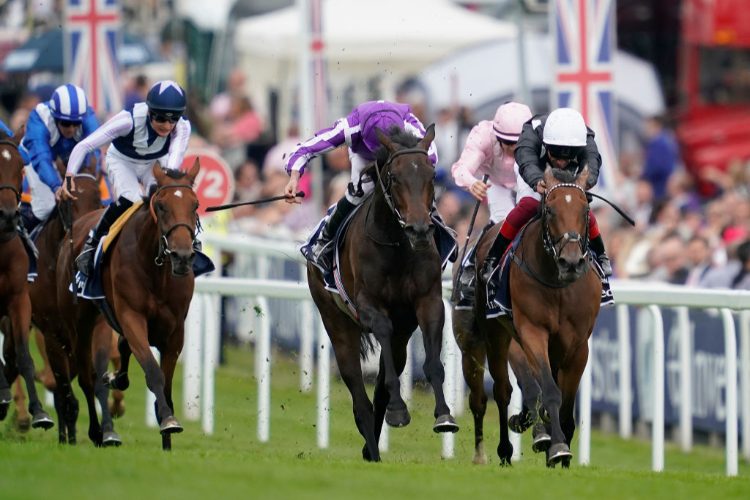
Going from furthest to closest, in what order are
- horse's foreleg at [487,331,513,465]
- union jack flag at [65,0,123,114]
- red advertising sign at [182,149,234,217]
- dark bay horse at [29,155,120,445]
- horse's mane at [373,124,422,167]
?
union jack flag at [65,0,123,114], red advertising sign at [182,149,234,217], dark bay horse at [29,155,120,445], horse's foreleg at [487,331,513,465], horse's mane at [373,124,422,167]

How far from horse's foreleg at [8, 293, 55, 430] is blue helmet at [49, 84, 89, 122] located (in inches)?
57.8

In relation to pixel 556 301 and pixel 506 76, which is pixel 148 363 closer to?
pixel 556 301

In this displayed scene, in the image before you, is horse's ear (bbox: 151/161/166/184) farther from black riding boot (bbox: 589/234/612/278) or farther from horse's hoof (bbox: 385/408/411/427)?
black riding boot (bbox: 589/234/612/278)

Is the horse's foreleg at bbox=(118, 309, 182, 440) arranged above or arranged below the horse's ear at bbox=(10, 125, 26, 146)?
below

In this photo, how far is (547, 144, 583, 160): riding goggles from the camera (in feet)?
29.0

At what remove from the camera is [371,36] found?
22.0 meters

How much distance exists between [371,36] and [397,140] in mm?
13527

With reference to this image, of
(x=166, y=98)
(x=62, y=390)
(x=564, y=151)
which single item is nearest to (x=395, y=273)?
(x=564, y=151)

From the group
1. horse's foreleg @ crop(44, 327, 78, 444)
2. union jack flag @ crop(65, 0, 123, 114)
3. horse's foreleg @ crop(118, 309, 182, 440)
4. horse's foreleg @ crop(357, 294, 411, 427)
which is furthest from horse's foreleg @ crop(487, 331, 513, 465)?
union jack flag @ crop(65, 0, 123, 114)

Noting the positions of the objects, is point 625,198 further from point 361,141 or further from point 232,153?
point 361,141

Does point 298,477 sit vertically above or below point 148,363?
below

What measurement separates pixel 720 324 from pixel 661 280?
222 centimetres

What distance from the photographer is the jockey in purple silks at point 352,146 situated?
9219 millimetres

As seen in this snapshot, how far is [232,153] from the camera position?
21219 millimetres
